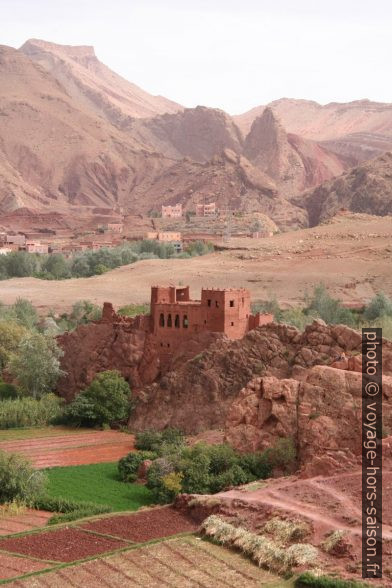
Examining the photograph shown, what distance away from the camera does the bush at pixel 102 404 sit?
47781 mm

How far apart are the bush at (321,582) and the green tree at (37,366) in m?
25.9

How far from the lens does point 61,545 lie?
98.6 ft

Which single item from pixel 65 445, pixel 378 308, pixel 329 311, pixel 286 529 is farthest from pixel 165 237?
pixel 286 529

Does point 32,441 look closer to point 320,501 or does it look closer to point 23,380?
point 23,380

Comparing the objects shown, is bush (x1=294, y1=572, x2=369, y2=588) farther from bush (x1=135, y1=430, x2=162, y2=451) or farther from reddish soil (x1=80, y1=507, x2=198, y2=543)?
bush (x1=135, y1=430, x2=162, y2=451)

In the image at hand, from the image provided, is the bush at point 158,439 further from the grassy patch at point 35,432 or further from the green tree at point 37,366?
the green tree at point 37,366

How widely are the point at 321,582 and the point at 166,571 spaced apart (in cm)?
366

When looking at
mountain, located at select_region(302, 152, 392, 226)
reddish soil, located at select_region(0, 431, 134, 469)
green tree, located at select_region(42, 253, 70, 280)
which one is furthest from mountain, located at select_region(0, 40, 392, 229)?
reddish soil, located at select_region(0, 431, 134, 469)

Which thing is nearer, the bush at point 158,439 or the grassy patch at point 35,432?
the bush at point 158,439

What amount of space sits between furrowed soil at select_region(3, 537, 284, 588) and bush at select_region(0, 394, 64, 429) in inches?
758

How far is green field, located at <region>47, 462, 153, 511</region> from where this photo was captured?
1463 inches

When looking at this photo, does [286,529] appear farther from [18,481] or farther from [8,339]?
[8,339]

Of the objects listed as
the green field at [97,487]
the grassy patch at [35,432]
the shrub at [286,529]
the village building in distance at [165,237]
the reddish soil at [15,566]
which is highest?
the village building in distance at [165,237]

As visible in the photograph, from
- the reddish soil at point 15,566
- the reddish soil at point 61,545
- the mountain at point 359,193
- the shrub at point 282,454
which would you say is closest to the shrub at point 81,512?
the reddish soil at point 61,545
